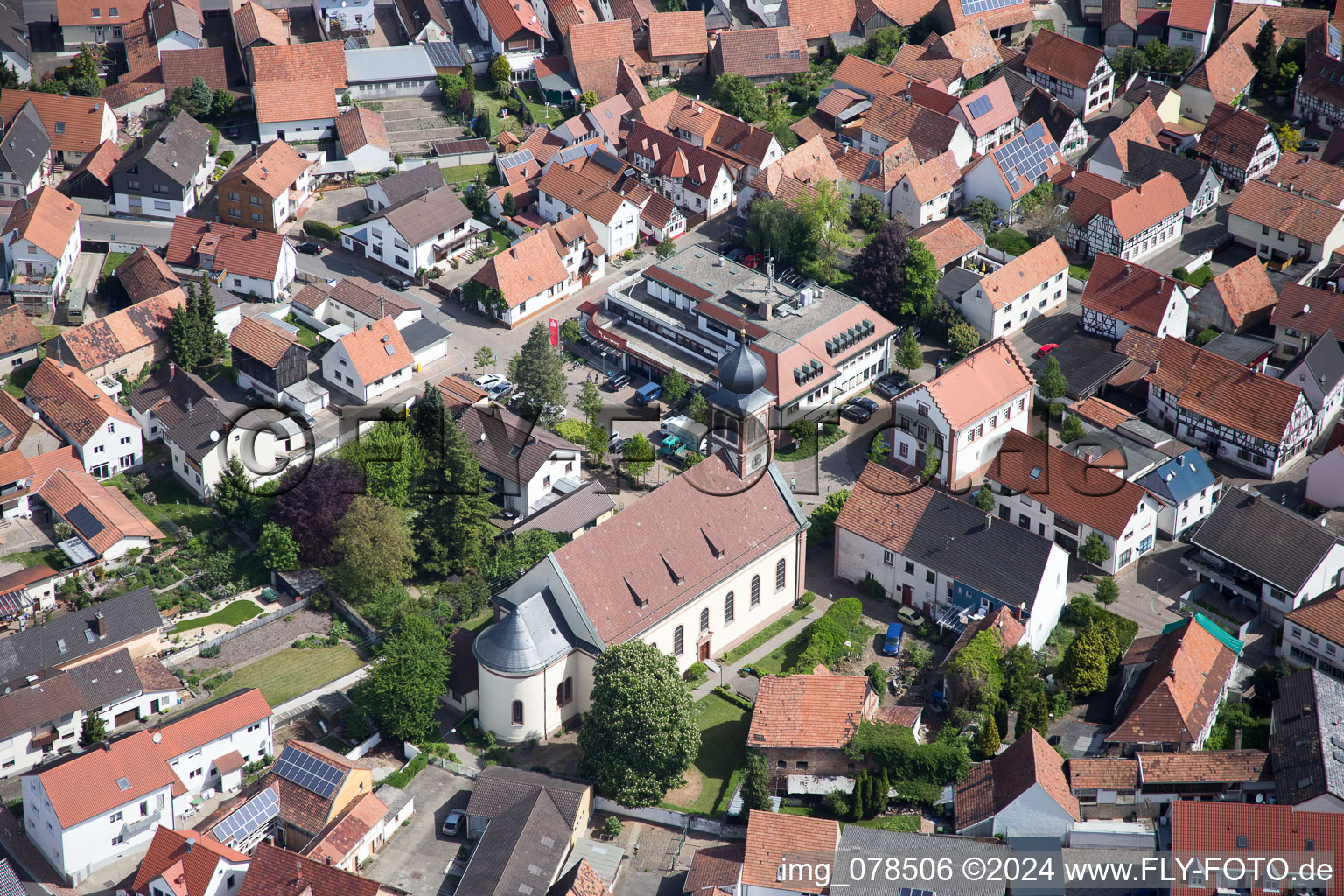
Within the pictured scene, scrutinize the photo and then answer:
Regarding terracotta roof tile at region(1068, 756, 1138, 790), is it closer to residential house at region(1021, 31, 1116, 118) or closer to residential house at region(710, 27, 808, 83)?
residential house at region(1021, 31, 1116, 118)

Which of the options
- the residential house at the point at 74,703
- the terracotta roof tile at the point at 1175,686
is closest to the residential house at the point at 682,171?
the terracotta roof tile at the point at 1175,686

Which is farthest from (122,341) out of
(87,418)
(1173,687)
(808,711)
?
(1173,687)

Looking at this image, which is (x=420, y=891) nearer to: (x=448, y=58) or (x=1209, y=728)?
(x=1209, y=728)

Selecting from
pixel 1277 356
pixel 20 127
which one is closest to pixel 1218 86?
pixel 1277 356

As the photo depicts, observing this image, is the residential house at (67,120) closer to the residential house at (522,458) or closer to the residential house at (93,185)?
the residential house at (93,185)

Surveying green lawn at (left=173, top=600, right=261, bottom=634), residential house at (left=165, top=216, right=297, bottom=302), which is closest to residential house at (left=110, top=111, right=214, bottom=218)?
residential house at (left=165, top=216, right=297, bottom=302)

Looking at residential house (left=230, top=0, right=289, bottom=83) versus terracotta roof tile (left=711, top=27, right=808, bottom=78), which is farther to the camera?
terracotta roof tile (left=711, top=27, right=808, bottom=78)
